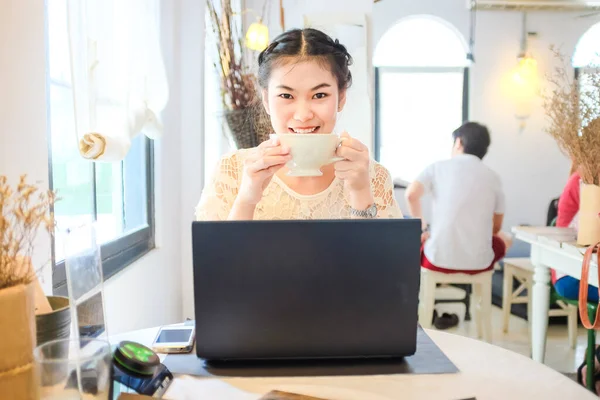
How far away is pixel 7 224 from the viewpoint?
1.97 ft

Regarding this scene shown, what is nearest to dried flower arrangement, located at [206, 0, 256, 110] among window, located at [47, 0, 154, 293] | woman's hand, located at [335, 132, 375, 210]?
window, located at [47, 0, 154, 293]

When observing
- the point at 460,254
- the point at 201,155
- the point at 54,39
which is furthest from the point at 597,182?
the point at 54,39

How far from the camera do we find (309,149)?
897 mm

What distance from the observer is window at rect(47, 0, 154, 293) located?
1.37 m

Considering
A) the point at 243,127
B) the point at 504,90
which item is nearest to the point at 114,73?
A: the point at 243,127

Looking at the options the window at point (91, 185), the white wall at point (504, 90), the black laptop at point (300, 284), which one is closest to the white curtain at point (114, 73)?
the window at point (91, 185)

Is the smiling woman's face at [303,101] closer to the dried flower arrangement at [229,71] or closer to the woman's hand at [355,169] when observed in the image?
the woman's hand at [355,169]

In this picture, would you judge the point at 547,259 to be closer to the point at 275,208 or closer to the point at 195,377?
the point at 275,208

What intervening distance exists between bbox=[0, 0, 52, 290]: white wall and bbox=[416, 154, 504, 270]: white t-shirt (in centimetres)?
251

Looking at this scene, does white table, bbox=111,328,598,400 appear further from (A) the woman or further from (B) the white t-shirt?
(B) the white t-shirt

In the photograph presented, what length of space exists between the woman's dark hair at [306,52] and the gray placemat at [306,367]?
76cm

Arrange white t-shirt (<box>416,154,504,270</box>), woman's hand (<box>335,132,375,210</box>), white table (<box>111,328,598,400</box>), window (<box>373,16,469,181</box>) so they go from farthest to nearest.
A: window (<box>373,16,469,181</box>) < white t-shirt (<box>416,154,504,270</box>) < woman's hand (<box>335,132,375,210</box>) < white table (<box>111,328,598,400</box>)

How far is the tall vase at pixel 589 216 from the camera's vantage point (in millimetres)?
2041

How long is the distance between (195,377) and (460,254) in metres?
2.59
